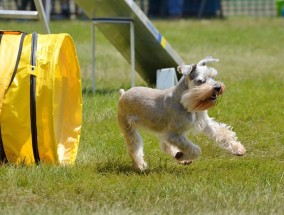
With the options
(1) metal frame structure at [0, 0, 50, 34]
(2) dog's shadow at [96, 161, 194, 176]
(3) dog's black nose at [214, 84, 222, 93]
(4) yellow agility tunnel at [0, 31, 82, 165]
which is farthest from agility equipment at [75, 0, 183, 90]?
(3) dog's black nose at [214, 84, 222, 93]

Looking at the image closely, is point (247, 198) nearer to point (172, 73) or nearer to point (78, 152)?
point (78, 152)

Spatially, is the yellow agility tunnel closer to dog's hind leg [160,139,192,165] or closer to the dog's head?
dog's hind leg [160,139,192,165]

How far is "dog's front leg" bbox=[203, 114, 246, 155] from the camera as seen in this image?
6.36 meters

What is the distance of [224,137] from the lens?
639 cm

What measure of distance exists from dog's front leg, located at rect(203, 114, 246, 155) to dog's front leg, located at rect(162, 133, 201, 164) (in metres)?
0.24

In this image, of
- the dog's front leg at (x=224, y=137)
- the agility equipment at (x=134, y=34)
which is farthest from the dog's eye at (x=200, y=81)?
the agility equipment at (x=134, y=34)

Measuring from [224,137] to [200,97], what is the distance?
556 millimetres

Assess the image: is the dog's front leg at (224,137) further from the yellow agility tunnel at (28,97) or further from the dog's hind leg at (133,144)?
the yellow agility tunnel at (28,97)

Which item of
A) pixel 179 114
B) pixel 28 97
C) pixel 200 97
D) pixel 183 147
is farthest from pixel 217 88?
pixel 28 97

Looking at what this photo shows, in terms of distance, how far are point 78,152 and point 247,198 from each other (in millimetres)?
2225

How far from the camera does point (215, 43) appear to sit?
1842cm

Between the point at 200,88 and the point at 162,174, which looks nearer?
the point at 200,88

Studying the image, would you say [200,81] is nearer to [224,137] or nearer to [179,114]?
[179,114]

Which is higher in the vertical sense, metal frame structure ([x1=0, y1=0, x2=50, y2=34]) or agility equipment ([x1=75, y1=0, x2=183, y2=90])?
metal frame structure ([x1=0, y1=0, x2=50, y2=34])
